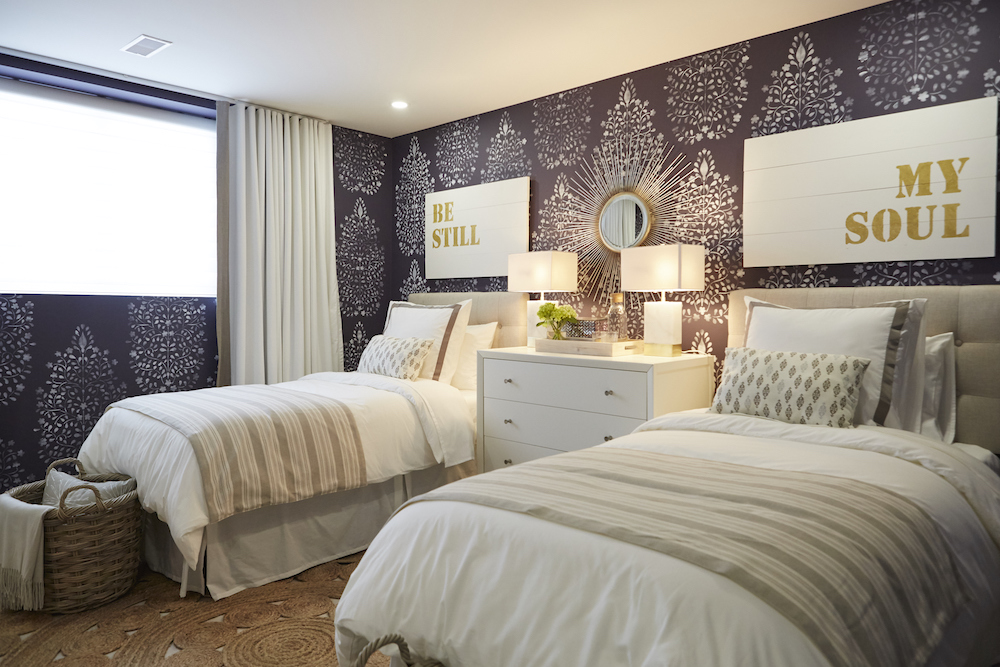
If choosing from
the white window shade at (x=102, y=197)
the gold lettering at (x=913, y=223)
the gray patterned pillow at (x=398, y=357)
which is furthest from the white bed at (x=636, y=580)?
the white window shade at (x=102, y=197)

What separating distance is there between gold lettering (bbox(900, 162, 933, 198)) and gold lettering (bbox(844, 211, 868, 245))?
0.47 ft

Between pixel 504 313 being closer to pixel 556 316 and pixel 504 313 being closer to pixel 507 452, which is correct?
pixel 556 316

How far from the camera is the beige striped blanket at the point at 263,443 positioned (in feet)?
8.22

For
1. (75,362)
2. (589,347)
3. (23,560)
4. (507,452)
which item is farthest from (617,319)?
(75,362)

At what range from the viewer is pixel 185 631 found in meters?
2.29

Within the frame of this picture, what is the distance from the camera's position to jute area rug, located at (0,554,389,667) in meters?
2.11

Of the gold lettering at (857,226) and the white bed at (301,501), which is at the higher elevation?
the gold lettering at (857,226)

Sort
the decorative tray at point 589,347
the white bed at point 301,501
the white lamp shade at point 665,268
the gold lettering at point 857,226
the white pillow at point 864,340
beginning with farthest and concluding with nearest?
the decorative tray at point 589,347 < the white lamp shade at point 665,268 < the gold lettering at point 857,226 < the white bed at point 301,501 < the white pillow at point 864,340

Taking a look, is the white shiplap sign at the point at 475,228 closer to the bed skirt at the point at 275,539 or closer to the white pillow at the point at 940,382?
the bed skirt at the point at 275,539

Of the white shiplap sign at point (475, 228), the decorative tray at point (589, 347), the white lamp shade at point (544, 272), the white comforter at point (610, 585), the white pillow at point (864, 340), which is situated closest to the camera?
the white comforter at point (610, 585)

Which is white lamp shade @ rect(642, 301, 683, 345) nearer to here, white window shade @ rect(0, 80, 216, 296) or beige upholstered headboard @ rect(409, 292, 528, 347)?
beige upholstered headboard @ rect(409, 292, 528, 347)

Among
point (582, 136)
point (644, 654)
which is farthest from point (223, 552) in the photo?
point (582, 136)

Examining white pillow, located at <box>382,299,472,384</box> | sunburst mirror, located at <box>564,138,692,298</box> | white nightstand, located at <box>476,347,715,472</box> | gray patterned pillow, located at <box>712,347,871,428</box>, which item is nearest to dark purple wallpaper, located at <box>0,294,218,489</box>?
white pillow, located at <box>382,299,472,384</box>

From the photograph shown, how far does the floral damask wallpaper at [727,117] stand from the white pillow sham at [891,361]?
409 millimetres
